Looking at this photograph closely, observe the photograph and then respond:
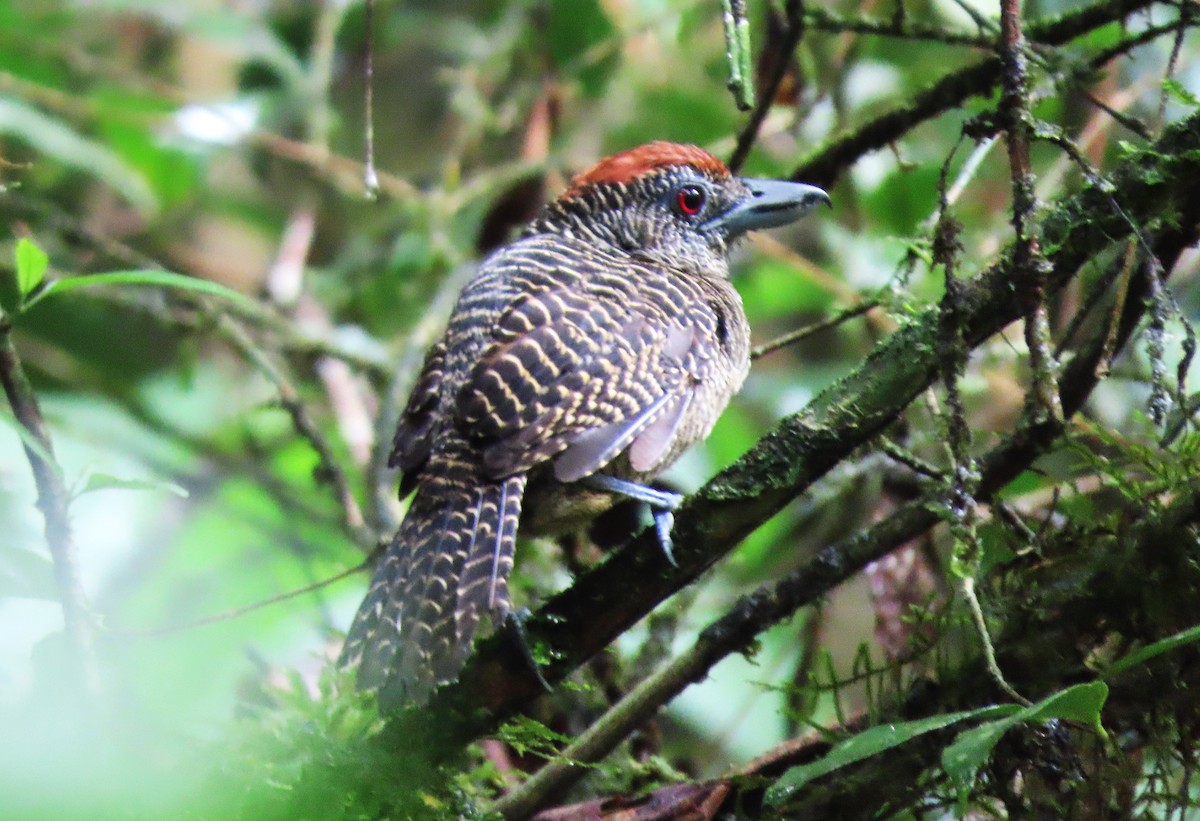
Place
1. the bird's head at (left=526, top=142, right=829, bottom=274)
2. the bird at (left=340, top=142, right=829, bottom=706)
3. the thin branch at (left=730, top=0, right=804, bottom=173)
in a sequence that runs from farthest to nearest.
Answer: the bird's head at (left=526, top=142, right=829, bottom=274)
the thin branch at (left=730, top=0, right=804, bottom=173)
the bird at (left=340, top=142, right=829, bottom=706)

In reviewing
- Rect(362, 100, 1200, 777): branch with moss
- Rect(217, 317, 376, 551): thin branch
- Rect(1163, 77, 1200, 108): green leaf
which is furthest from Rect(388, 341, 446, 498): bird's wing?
Rect(1163, 77, 1200, 108): green leaf

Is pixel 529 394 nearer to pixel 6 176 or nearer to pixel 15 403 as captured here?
pixel 15 403

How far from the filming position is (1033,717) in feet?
4.90

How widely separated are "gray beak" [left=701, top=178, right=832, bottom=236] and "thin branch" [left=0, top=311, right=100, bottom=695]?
1641mm

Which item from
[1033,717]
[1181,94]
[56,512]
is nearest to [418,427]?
[56,512]

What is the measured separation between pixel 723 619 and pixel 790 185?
48.1 inches

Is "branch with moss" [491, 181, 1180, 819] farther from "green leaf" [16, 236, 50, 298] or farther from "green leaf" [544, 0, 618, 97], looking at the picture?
"green leaf" [544, 0, 618, 97]

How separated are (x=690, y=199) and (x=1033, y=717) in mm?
1764

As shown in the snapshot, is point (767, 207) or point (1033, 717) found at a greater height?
point (767, 207)

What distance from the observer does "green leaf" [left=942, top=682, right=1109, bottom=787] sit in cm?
144

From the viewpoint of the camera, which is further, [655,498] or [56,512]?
[655,498]

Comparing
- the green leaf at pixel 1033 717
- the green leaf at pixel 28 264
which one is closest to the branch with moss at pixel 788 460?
the green leaf at pixel 1033 717

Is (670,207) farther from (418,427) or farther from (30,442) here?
(30,442)

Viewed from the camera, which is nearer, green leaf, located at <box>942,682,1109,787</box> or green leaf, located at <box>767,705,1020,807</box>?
green leaf, located at <box>942,682,1109,787</box>
